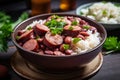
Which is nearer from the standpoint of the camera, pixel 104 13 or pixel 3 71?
pixel 3 71

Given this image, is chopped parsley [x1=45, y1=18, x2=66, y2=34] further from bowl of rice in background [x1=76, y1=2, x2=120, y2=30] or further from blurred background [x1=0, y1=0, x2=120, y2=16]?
blurred background [x1=0, y1=0, x2=120, y2=16]

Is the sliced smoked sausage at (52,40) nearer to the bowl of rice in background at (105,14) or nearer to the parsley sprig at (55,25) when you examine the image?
the parsley sprig at (55,25)

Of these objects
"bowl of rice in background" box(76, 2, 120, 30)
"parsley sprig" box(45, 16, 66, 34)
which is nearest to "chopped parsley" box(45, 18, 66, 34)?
"parsley sprig" box(45, 16, 66, 34)

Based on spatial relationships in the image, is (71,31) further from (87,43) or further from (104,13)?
(104,13)

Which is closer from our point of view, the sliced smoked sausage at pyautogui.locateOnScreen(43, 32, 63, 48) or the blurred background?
the sliced smoked sausage at pyautogui.locateOnScreen(43, 32, 63, 48)

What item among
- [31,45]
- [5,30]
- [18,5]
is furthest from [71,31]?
[18,5]

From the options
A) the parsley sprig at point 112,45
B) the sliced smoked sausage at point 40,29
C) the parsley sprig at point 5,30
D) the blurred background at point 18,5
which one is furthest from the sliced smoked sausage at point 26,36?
the blurred background at point 18,5
